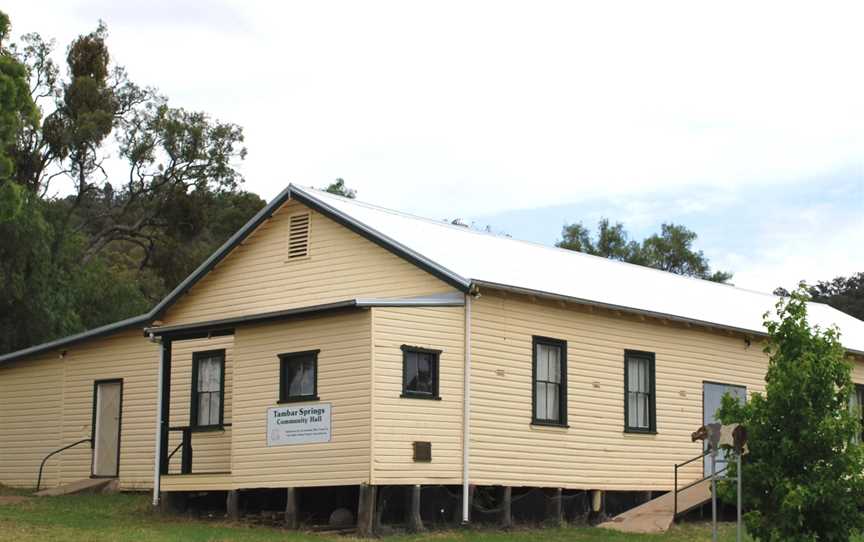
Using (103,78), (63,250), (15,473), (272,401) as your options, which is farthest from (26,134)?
(272,401)

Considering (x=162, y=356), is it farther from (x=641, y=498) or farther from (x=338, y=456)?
(x=641, y=498)

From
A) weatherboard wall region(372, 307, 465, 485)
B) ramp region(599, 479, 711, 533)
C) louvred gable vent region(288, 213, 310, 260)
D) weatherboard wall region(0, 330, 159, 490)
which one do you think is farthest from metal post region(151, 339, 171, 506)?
ramp region(599, 479, 711, 533)

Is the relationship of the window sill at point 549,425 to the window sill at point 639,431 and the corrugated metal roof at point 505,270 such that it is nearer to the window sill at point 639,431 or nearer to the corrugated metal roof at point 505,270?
the window sill at point 639,431

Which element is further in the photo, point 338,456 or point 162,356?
point 162,356

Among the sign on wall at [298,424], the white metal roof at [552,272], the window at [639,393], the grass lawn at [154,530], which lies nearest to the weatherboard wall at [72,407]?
the grass lawn at [154,530]

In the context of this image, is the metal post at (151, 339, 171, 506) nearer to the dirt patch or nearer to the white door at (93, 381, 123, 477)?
the dirt patch

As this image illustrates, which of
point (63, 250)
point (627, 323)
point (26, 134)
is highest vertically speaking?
point (26, 134)

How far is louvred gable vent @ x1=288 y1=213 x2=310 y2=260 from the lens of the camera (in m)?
27.9

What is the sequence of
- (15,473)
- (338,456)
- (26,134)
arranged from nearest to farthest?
1. (338,456)
2. (15,473)
3. (26,134)

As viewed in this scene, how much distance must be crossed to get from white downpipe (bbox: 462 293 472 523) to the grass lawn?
0.54m

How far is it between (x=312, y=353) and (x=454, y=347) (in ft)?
8.51

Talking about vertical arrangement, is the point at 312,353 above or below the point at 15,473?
above

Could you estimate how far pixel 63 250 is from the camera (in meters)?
48.6

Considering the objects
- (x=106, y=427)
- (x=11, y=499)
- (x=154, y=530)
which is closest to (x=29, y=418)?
(x=106, y=427)
